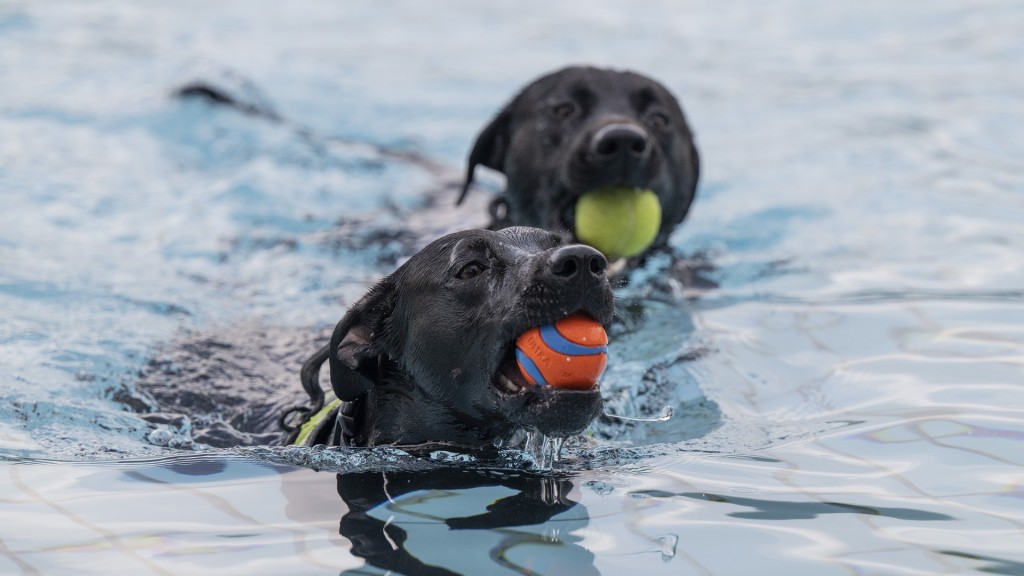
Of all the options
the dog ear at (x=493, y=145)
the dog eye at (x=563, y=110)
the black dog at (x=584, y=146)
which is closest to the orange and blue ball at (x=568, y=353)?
the black dog at (x=584, y=146)

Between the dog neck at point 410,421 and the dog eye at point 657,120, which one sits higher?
the dog eye at point 657,120

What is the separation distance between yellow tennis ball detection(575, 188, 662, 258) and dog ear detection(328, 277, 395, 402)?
5.97 ft

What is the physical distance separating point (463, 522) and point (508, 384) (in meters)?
0.52

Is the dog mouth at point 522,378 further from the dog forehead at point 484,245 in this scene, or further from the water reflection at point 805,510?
the water reflection at point 805,510

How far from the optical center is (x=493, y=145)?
24.1 feet

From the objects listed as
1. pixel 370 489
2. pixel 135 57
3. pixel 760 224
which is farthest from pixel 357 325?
pixel 135 57

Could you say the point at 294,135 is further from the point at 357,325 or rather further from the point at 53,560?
the point at 53,560

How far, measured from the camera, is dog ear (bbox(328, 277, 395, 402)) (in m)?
4.27

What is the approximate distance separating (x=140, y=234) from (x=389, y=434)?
180 inches

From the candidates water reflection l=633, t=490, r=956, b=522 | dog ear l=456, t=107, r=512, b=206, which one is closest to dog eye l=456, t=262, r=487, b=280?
water reflection l=633, t=490, r=956, b=522

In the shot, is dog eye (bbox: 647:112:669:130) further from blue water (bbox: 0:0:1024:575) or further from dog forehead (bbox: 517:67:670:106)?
blue water (bbox: 0:0:1024:575)

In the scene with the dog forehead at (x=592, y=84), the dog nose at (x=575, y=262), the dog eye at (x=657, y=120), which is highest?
the dog forehead at (x=592, y=84)

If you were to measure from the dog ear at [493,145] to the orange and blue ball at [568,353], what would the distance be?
3.56m

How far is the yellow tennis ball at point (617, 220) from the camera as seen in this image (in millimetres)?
6156
